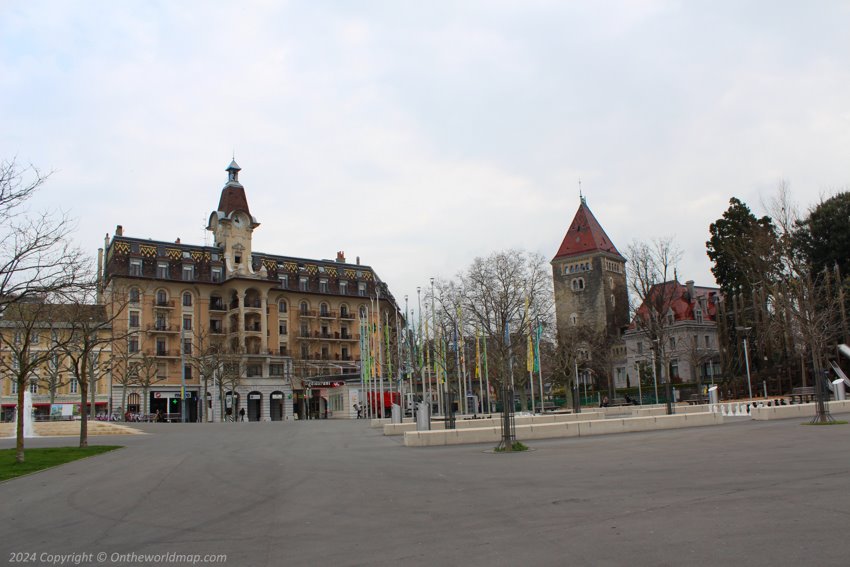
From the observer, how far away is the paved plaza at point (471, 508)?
7.57 m

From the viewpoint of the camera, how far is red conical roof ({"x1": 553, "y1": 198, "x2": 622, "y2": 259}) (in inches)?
4737

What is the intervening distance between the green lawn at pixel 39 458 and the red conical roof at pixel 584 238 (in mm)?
102053

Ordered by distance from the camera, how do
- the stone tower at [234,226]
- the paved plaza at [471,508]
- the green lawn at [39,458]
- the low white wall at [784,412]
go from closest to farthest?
the paved plaza at [471,508], the green lawn at [39,458], the low white wall at [784,412], the stone tower at [234,226]

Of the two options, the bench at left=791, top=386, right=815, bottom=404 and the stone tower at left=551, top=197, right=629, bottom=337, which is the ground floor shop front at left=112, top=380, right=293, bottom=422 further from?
the bench at left=791, top=386, right=815, bottom=404

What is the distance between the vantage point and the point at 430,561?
736 centimetres

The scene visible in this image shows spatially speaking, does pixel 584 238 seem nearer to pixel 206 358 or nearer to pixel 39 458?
pixel 206 358

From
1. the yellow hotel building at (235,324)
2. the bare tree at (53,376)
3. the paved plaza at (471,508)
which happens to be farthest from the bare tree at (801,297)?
the bare tree at (53,376)

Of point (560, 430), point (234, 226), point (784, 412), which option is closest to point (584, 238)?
point (234, 226)

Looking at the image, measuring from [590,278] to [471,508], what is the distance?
4391 inches

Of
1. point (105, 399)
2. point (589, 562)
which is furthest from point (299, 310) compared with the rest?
point (589, 562)

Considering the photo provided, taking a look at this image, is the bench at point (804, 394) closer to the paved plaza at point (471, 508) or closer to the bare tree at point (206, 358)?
the paved plaza at point (471, 508)

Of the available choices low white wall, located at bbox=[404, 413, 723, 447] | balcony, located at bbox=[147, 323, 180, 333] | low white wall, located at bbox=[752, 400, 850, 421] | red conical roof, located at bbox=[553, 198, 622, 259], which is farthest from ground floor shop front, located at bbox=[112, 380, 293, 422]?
red conical roof, located at bbox=[553, 198, 622, 259]

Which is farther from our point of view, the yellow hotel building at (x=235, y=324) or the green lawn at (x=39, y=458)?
the yellow hotel building at (x=235, y=324)

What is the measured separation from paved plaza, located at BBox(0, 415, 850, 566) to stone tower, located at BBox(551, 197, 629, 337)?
97.8 meters
